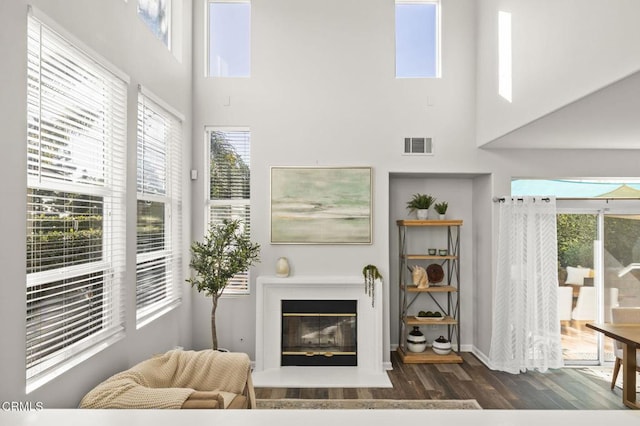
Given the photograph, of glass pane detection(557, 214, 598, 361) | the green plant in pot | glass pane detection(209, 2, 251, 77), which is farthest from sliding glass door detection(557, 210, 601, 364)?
glass pane detection(209, 2, 251, 77)

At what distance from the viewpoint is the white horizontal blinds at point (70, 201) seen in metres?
2.07

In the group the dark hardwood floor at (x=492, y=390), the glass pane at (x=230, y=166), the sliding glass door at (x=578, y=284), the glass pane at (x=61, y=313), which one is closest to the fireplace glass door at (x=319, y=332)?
the dark hardwood floor at (x=492, y=390)

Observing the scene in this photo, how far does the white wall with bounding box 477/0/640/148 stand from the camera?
7.14 ft

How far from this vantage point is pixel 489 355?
4262mm

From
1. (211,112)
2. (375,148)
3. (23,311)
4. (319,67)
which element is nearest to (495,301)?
(375,148)

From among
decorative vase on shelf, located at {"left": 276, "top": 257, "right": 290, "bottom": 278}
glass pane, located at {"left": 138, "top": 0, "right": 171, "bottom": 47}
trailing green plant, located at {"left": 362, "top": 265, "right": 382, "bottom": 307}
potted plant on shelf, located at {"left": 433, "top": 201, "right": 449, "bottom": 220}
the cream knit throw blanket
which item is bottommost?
the cream knit throw blanket

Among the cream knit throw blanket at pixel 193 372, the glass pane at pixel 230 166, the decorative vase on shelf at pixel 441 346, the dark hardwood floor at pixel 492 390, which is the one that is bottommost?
the dark hardwood floor at pixel 492 390

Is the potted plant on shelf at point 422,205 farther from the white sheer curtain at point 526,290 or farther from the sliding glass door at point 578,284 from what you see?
the sliding glass door at point 578,284

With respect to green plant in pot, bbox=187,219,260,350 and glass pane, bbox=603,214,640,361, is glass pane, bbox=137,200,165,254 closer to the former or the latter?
green plant in pot, bbox=187,219,260,350

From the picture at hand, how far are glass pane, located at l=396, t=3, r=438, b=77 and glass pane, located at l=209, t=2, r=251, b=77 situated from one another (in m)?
1.67

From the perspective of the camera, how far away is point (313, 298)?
4.24 metres

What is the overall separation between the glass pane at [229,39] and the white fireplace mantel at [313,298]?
7.51 feet

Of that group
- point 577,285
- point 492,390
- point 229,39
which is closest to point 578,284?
point 577,285

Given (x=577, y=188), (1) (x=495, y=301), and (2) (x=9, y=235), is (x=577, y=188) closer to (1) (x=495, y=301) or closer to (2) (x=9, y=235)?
(1) (x=495, y=301)
